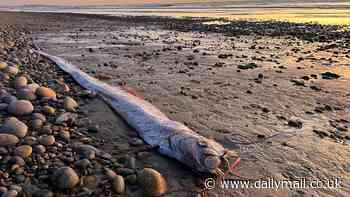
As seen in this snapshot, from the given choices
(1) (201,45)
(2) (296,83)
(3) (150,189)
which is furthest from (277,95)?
(1) (201,45)

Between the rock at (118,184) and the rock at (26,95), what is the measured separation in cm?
317

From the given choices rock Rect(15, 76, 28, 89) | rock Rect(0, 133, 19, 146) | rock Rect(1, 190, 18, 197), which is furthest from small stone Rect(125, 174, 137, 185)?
rock Rect(15, 76, 28, 89)

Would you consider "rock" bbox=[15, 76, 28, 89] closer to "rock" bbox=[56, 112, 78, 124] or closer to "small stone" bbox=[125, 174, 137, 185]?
"rock" bbox=[56, 112, 78, 124]

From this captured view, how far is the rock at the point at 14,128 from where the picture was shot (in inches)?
181

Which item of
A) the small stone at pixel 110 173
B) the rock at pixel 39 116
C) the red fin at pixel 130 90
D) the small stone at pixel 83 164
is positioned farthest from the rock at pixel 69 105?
the small stone at pixel 110 173

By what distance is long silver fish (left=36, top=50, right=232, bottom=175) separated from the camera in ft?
13.0

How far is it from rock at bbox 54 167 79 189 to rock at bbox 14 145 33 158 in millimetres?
614

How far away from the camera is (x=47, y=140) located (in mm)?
4508

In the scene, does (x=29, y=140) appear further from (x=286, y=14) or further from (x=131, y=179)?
(x=286, y=14)

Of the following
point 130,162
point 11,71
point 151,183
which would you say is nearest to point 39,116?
point 130,162

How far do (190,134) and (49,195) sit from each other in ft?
5.86

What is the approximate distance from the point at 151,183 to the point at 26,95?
3565 mm

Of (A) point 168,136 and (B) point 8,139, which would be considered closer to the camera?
(B) point 8,139

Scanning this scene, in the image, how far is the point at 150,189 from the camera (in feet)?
12.2
